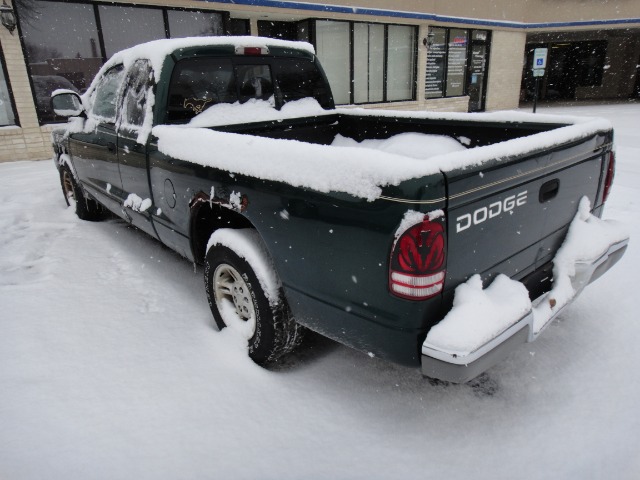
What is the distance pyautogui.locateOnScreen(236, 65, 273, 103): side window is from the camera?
3.81 meters

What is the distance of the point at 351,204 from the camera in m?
1.98

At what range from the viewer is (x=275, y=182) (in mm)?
2324

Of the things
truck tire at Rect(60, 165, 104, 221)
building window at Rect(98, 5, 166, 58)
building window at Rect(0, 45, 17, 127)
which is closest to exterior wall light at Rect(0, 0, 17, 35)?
building window at Rect(0, 45, 17, 127)

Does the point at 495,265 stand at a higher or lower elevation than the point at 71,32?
lower

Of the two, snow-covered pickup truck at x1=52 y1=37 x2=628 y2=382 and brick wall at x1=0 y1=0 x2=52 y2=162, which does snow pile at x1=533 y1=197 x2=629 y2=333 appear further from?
brick wall at x1=0 y1=0 x2=52 y2=162

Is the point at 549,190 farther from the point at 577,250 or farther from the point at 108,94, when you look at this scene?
the point at 108,94

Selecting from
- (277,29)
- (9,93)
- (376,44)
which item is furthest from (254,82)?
(376,44)

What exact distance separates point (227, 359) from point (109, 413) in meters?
0.72

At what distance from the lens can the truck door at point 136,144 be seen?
353 cm

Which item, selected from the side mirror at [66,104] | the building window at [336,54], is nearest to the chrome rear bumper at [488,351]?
the side mirror at [66,104]

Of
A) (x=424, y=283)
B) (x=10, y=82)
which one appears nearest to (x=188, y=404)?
(x=424, y=283)

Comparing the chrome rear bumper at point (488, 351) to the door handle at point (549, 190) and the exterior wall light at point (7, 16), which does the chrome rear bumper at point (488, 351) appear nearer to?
the door handle at point (549, 190)

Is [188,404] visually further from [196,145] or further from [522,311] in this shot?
[522,311]

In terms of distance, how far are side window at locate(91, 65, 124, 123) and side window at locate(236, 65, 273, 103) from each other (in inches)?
45.4
